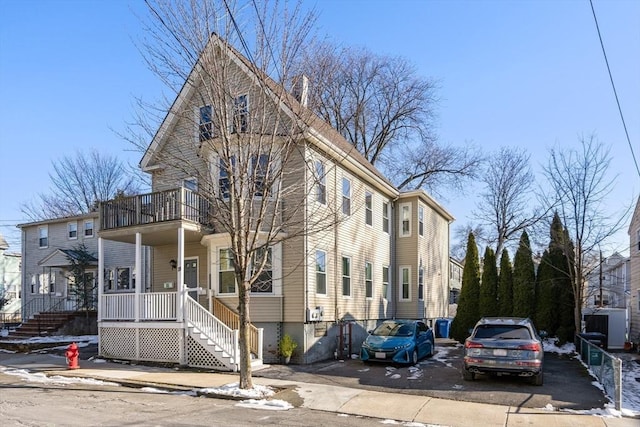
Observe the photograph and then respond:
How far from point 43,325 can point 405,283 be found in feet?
54.8

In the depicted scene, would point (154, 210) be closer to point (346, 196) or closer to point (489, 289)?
point (346, 196)

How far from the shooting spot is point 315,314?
1638 cm

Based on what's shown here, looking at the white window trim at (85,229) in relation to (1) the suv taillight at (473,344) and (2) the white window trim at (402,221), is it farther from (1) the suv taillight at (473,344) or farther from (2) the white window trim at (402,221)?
(1) the suv taillight at (473,344)

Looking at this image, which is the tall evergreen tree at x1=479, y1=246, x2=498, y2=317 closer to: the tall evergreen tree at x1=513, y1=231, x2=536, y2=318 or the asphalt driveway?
the tall evergreen tree at x1=513, y1=231, x2=536, y2=318

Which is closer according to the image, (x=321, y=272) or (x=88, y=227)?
(x=321, y=272)

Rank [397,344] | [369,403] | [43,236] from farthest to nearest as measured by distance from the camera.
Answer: [43,236], [397,344], [369,403]

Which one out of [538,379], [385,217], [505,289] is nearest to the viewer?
[538,379]

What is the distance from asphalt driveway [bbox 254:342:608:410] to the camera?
10.8 m

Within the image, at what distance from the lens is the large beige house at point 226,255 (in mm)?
13625

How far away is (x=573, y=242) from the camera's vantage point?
2083cm

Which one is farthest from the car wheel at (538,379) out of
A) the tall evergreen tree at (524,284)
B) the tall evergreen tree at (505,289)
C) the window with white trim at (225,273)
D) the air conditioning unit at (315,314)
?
the tall evergreen tree at (505,289)

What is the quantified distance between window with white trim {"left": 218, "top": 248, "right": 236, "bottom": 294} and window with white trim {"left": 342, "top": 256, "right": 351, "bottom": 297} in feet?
14.0

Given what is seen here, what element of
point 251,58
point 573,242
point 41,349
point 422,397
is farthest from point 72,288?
point 573,242

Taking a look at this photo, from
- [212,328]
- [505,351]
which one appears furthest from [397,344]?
[212,328]
